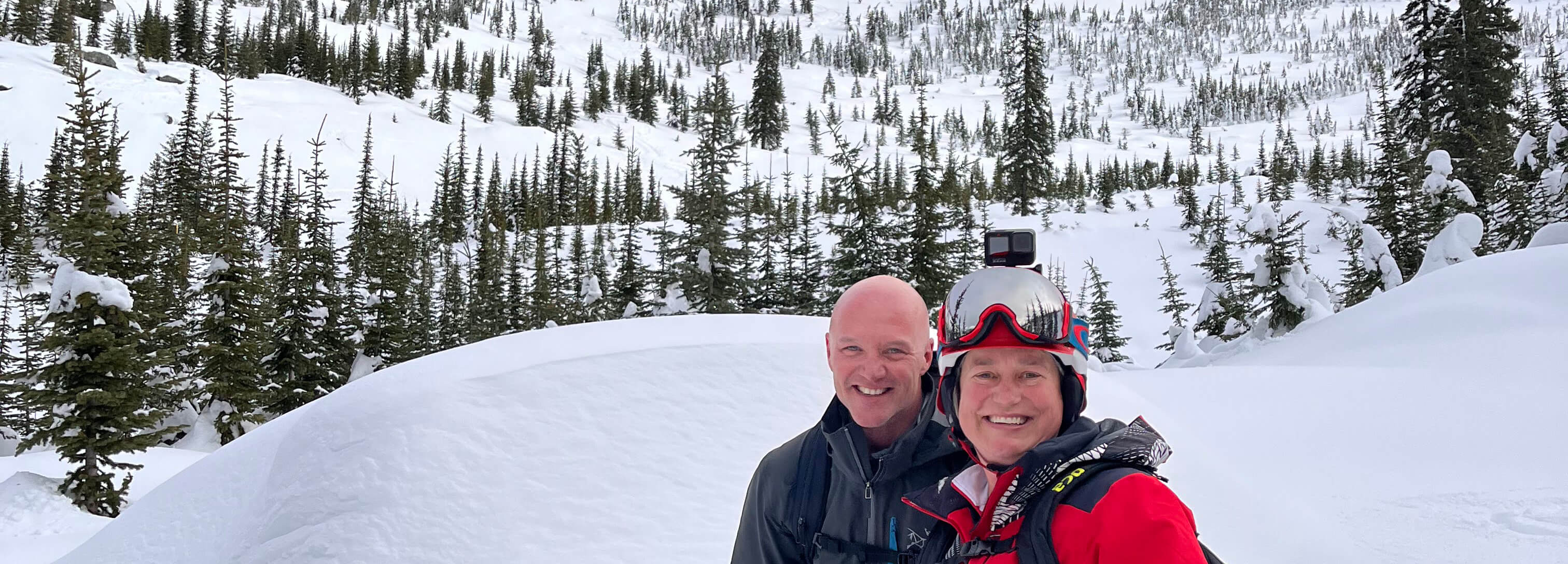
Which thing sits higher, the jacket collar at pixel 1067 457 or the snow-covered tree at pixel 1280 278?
the jacket collar at pixel 1067 457

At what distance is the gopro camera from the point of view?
6.43 feet

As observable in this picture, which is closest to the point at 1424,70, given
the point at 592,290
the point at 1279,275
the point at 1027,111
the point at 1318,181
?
the point at 1279,275

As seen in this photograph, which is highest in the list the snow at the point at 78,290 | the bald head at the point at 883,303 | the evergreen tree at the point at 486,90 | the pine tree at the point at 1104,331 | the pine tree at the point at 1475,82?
the evergreen tree at the point at 486,90

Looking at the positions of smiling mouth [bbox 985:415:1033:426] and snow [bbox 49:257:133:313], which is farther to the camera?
snow [bbox 49:257:133:313]

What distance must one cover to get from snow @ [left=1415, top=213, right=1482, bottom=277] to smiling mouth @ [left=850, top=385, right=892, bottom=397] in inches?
627

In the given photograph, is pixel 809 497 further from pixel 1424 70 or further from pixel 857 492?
pixel 1424 70

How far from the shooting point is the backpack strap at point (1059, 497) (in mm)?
1359

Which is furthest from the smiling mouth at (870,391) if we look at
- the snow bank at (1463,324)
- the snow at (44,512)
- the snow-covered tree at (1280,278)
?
the snow-covered tree at (1280,278)

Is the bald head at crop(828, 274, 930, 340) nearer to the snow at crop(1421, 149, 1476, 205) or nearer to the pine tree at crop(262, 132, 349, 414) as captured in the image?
the snow at crop(1421, 149, 1476, 205)

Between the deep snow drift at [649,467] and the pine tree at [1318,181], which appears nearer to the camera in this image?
the deep snow drift at [649,467]

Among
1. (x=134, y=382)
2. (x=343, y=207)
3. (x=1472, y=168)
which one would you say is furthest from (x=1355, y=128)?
(x=134, y=382)

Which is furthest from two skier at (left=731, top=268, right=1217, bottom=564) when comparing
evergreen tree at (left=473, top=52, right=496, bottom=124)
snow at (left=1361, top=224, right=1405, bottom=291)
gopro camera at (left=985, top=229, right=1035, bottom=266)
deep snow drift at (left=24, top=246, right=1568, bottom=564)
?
evergreen tree at (left=473, top=52, right=496, bottom=124)

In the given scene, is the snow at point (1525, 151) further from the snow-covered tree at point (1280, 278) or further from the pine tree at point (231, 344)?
the pine tree at point (231, 344)

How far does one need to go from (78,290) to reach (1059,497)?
1707 cm
